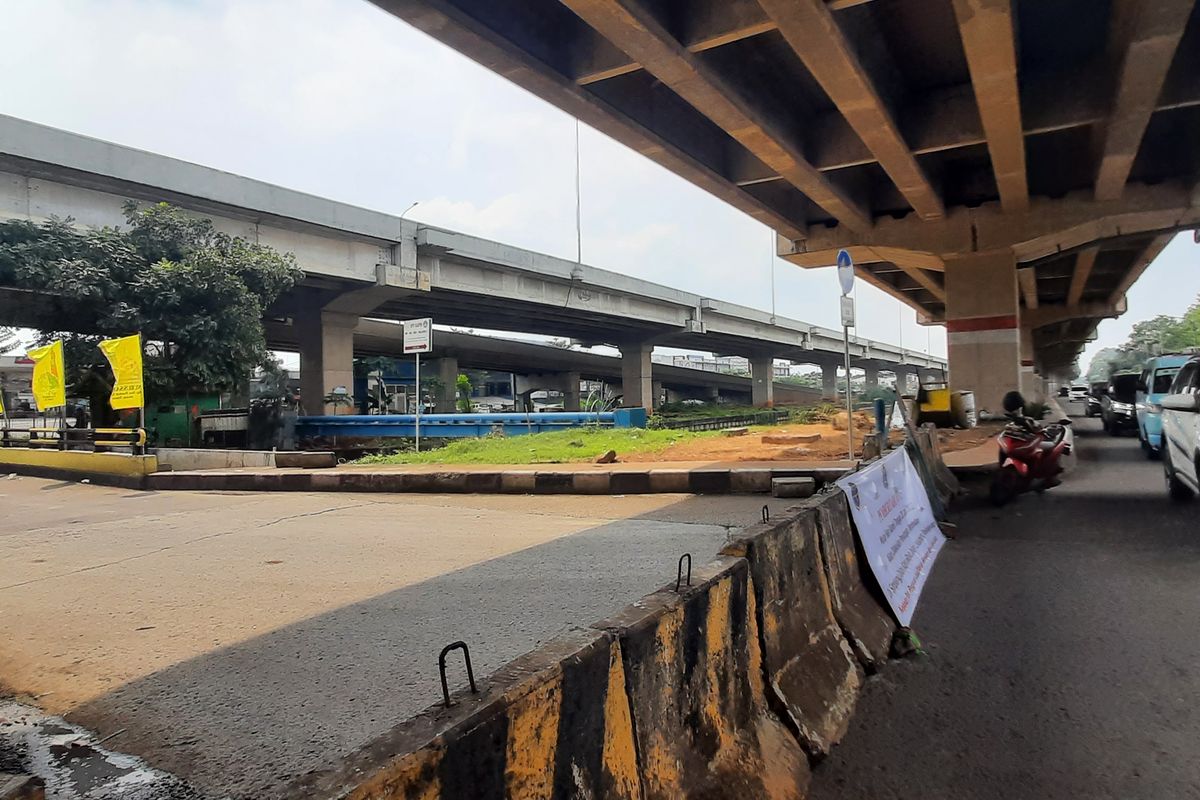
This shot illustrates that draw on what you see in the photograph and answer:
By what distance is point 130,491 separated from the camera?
45.3 feet

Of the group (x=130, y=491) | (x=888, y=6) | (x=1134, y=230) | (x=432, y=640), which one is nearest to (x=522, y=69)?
(x=888, y=6)

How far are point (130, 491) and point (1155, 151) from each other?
22.1 metres

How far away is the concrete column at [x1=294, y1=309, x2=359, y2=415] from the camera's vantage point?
2969 centimetres

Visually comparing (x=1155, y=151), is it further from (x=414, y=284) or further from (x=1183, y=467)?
(x=414, y=284)

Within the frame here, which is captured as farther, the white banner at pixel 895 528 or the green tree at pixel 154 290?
the green tree at pixel 154 290

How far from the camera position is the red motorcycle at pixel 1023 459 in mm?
8312

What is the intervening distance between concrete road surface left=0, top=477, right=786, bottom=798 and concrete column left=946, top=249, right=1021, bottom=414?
13577 mm

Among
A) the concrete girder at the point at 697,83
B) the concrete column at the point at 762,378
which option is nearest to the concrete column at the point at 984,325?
the concrete girder at the point at 697,83

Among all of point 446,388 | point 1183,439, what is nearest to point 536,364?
point 446,388

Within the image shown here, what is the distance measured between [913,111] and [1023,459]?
749cm

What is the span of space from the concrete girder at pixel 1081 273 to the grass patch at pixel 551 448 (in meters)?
12.9

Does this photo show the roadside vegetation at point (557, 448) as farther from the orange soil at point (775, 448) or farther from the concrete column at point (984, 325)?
the concrete column at point (984, 325)

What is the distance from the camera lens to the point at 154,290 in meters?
19.5

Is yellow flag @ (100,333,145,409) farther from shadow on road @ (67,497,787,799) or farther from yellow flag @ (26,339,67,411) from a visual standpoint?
shadow on road @ (67,497,787,799)
